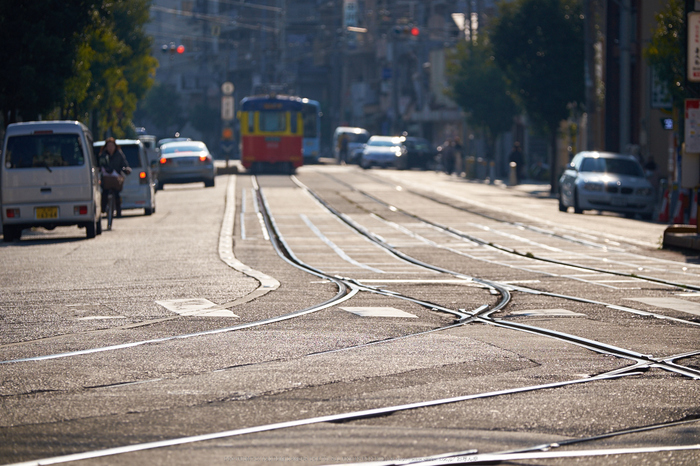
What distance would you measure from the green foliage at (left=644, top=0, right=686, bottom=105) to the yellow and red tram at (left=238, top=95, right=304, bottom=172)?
75.1 feet

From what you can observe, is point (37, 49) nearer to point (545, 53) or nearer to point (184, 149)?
point (184, 149)

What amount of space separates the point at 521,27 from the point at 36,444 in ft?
130

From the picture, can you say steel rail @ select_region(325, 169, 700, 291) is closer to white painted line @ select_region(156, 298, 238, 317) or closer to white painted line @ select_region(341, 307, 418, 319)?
white painted line @ select_region(341, 307, 418, 319)

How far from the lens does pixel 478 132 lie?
65.5 meters

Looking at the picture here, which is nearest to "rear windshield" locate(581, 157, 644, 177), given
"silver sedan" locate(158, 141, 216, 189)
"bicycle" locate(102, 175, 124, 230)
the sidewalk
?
the sidewalk

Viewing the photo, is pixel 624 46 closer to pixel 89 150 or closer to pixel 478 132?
pixel 478 132

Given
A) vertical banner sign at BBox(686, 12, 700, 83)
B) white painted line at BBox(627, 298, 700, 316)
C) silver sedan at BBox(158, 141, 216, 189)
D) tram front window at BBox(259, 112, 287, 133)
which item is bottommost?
white painted line at BBox(627, 298, 700, 316)

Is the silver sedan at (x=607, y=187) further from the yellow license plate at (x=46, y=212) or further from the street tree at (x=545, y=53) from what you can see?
the yellow license plate at (x=46, y=212)

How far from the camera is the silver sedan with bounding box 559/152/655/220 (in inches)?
1118

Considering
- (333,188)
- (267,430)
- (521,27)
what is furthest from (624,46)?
(267,430)

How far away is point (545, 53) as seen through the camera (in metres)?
43.2

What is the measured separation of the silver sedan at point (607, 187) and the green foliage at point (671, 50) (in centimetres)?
210

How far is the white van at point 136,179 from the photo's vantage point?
26.9 metres

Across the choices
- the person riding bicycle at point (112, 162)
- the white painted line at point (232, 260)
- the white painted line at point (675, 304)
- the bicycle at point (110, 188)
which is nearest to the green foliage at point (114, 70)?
the person riding bicycle at point (112, 162)
